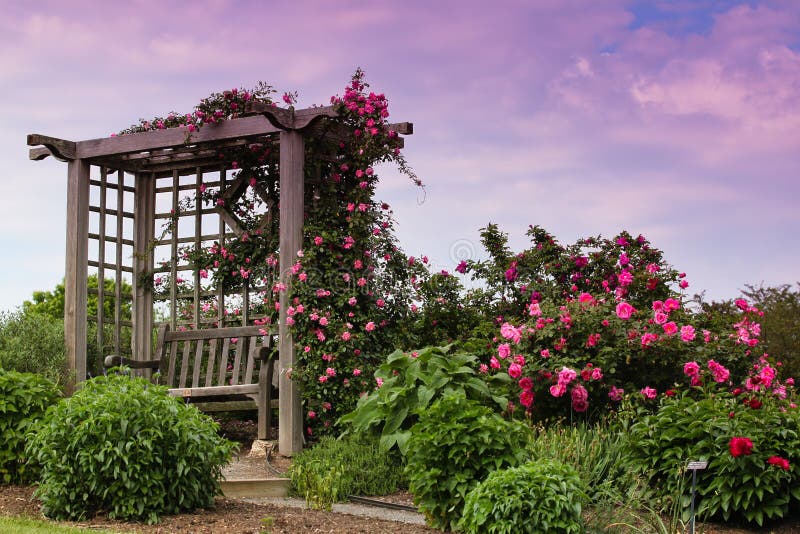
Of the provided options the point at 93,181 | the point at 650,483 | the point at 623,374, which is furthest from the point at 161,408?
the point at 93,181

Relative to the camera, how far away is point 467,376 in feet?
18.8

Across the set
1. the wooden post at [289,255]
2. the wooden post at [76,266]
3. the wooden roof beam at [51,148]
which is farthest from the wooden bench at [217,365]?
the wooden roof beam at [51,148]

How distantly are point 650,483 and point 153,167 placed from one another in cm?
619

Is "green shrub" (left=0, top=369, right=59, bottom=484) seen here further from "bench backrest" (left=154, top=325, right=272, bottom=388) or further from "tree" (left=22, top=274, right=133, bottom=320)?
"tree" (left=22, top=274, right=133, bottom=320)

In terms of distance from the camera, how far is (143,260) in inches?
360

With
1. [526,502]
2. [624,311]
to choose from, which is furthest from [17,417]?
[624,311]

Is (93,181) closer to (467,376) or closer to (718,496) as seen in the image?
(467,376)

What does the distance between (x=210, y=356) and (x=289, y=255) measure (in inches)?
60.6

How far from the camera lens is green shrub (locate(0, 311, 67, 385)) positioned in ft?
26.2

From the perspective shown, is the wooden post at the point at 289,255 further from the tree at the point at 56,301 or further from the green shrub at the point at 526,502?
the tree at the point at 56,301

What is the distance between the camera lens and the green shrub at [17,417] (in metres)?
5.57

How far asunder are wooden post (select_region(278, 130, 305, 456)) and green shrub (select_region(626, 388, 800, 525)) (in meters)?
3.18

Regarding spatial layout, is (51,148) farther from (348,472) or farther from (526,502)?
(526,502)

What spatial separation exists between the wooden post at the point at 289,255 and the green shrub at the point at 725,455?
3176mm
